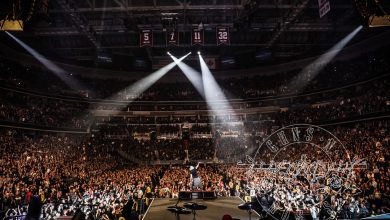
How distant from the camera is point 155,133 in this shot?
37188 millimetres

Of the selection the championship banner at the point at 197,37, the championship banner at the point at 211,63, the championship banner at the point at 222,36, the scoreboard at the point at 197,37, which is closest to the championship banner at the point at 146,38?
the scoreboard at the point at 197,37

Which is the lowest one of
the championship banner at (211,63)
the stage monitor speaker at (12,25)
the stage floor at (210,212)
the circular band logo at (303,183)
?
the stage floor at (210,212)

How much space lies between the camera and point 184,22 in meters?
22.2

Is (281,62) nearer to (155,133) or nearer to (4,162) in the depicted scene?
(155,133)

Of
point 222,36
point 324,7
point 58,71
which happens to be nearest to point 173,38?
point 222,36

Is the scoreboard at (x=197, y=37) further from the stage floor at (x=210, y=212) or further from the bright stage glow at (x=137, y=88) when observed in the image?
the bright stage glow at (x=137, y=88)

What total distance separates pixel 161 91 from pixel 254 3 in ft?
82.0

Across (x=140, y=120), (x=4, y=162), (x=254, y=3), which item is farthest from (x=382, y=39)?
(x=4, y=162)

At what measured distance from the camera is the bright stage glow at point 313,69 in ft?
106

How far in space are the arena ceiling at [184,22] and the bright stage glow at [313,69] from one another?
0.88m

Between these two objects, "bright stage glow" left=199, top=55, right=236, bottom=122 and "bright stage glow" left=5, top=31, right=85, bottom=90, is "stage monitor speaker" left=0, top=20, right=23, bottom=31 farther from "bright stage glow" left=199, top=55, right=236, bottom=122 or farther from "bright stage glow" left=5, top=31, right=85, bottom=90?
"bright stage glow" left=199, top=55, right=236, bottom=122

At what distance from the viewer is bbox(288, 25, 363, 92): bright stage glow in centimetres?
3245

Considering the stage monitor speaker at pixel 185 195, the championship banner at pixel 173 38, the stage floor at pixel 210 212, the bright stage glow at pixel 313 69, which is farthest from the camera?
the bright stage glow at pixel 313 69

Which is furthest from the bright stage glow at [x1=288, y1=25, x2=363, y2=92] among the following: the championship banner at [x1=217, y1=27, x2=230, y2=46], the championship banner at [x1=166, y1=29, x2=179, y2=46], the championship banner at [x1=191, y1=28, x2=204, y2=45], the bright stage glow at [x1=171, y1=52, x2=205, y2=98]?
the championship banner at [x1=166, y1=29, x2=179, y2=46]
